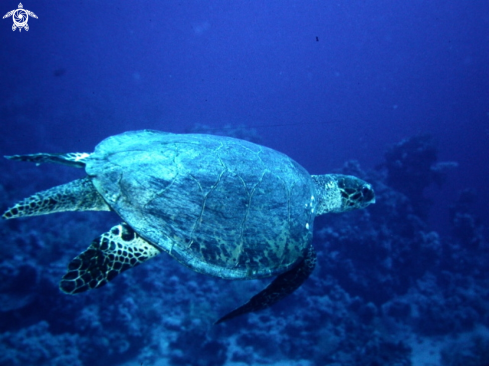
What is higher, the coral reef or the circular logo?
the circular logo

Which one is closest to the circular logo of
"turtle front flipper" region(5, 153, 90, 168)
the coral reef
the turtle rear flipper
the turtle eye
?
the coral reef

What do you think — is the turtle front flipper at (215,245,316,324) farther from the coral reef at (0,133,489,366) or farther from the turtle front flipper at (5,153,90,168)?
the coral reef at (0,133,489,366)

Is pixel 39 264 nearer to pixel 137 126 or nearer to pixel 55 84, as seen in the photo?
pixel 137 126

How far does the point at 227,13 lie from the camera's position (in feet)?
301

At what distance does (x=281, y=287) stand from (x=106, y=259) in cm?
246

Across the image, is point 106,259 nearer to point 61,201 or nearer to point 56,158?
point 61,201

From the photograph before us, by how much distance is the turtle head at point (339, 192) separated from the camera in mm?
5117

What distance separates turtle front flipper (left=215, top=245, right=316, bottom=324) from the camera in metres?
3.66

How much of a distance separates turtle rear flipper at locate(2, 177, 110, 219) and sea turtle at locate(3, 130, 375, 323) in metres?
0.01

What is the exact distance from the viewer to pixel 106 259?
298 cm

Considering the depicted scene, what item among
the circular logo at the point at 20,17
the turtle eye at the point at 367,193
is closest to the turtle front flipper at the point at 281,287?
the turtle eye at the point at 367,193

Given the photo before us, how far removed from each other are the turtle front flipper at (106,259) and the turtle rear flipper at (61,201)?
57cm

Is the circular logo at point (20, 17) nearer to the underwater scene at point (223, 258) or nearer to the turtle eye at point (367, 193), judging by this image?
the underwater scene at point (223, 258)

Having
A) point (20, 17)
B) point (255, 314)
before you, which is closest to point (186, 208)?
point (255, 314)
